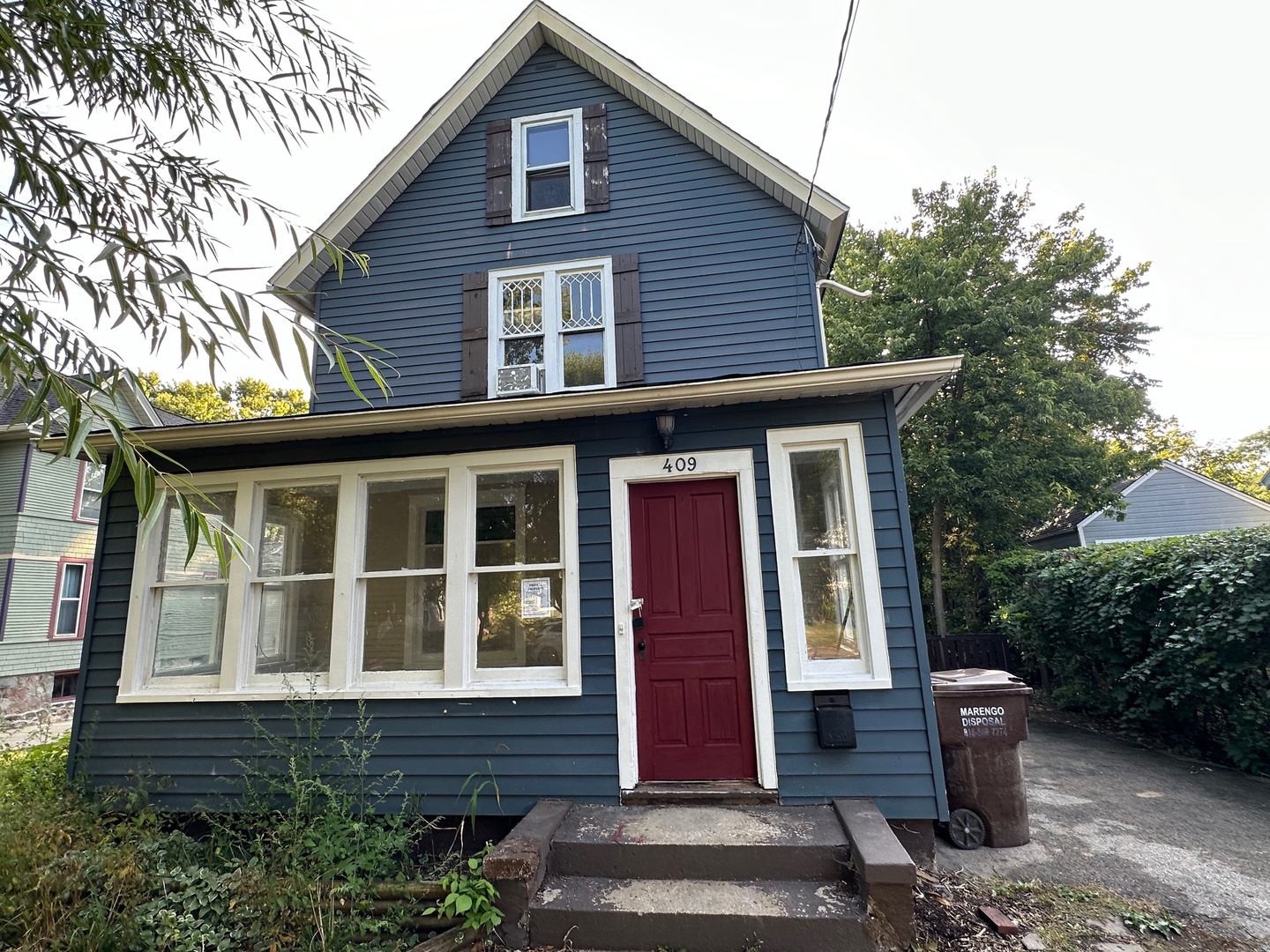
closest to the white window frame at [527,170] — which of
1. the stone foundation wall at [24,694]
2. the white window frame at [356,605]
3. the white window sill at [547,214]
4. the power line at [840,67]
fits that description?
the white window sill at [547,214]

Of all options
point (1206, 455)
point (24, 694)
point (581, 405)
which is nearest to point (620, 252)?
point (581, 405)

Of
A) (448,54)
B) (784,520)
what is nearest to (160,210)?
(448,54)

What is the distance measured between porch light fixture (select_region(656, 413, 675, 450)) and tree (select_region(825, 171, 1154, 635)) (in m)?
9.91

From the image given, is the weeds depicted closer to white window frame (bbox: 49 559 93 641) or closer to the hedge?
the hedge

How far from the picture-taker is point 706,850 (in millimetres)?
3115

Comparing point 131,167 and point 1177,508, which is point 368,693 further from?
point 1177,508

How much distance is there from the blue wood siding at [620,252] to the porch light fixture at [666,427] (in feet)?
5.92

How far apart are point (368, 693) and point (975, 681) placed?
4.15 meters

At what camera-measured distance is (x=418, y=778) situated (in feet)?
13.1

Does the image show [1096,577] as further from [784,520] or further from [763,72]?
[763,72]

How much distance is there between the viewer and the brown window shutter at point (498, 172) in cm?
650

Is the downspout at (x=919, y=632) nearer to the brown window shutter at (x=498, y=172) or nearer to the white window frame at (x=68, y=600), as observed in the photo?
the brown window shutter at (x=498, y=172)

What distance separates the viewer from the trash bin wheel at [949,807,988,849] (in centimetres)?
387

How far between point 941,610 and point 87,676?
1313cm
